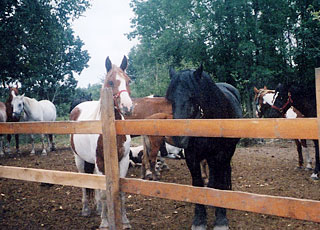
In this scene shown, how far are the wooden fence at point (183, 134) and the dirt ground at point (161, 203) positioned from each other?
4.15ft

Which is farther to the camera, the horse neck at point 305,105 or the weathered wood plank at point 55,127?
the horse neck at point 305,105

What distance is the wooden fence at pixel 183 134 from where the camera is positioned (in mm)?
1801

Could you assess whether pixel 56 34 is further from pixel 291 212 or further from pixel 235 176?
pixel 291 212

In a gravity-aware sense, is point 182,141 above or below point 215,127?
below

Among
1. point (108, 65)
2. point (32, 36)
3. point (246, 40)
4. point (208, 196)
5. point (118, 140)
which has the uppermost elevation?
point (246, 40)

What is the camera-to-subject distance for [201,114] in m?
3.19

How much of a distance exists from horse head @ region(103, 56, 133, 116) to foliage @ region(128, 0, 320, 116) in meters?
10.8

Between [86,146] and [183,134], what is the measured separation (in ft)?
6.90

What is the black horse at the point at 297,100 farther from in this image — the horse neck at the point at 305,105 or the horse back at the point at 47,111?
the horse back at the point at 47,111

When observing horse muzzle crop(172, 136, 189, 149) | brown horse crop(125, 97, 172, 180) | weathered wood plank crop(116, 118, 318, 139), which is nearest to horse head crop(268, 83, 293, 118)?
brown horse crop(125, 97, 172, 180)

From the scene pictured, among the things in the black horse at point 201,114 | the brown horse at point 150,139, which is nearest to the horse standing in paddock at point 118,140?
the black horse at point 201,114

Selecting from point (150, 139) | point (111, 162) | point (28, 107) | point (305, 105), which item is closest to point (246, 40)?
point (305, 105)

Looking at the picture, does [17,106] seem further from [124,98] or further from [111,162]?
[111,162]

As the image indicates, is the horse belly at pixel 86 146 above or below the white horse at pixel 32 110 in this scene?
below
